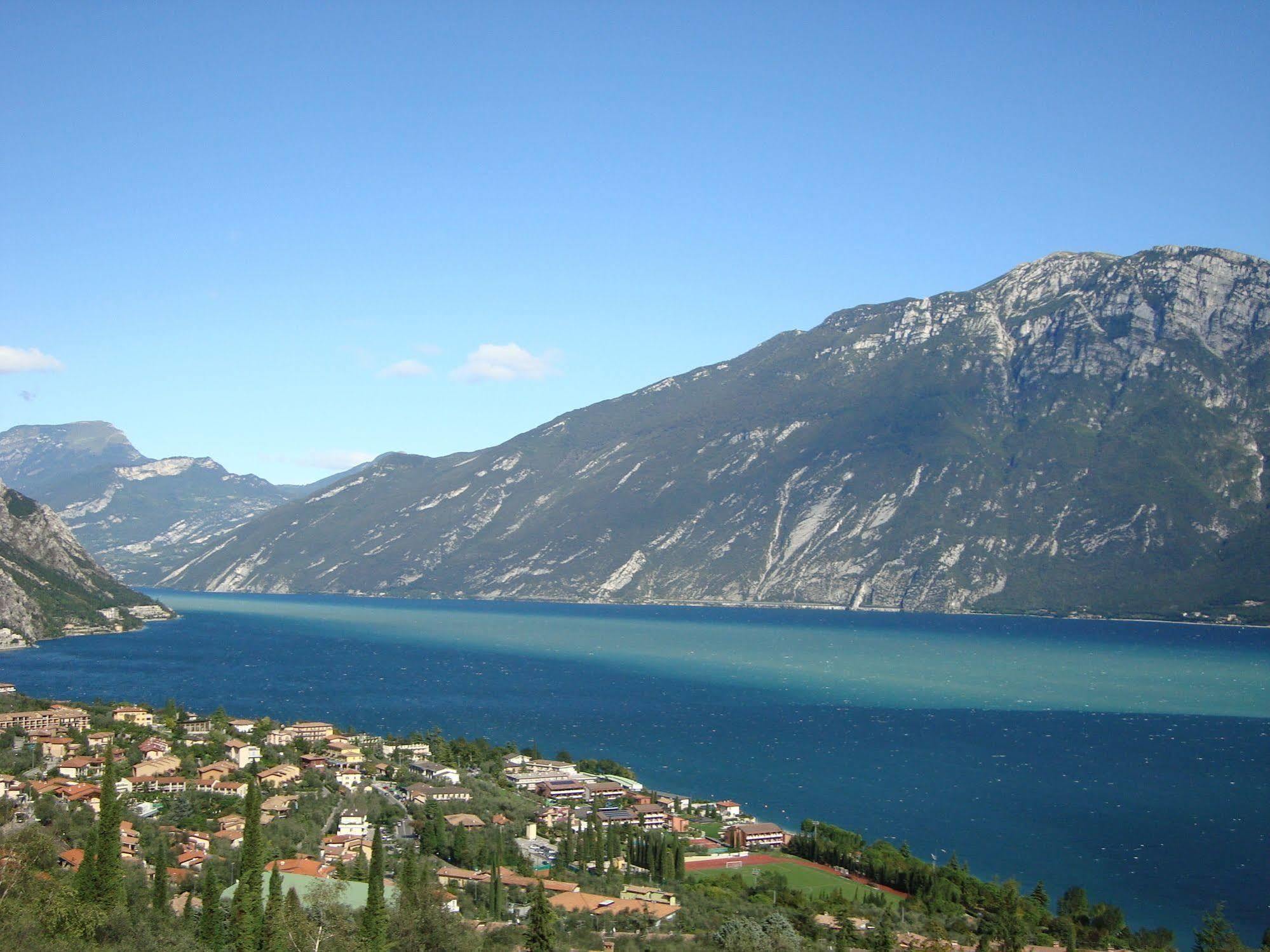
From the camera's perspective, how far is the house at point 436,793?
2490 inches

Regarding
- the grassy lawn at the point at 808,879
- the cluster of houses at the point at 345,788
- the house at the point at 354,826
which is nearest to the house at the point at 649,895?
the cluster of houses at the point at 345,788

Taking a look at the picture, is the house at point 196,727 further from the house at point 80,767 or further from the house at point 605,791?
the house at point 605,791

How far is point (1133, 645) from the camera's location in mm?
175500

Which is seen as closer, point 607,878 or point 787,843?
point 607,878

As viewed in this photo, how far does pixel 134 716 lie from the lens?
3182 inches

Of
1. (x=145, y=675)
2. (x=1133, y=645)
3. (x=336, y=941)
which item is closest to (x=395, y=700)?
(x=145, y=675)

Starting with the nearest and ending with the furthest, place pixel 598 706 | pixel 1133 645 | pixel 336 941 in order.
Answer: pixel 336 941 < pixel 598 706 < pixel 1133 645

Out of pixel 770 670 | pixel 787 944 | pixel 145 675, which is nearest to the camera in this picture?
pixel 787 944

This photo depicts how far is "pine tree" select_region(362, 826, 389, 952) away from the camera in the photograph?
3700 cm

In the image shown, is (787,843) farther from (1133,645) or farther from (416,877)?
(1133,645)

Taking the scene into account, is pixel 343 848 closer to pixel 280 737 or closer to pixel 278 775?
pixel 278 775

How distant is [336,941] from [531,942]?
6.12 metres

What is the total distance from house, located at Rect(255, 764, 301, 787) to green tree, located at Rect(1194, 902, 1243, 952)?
4203 centimetres

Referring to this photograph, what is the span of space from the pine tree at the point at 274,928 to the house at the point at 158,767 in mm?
27948
